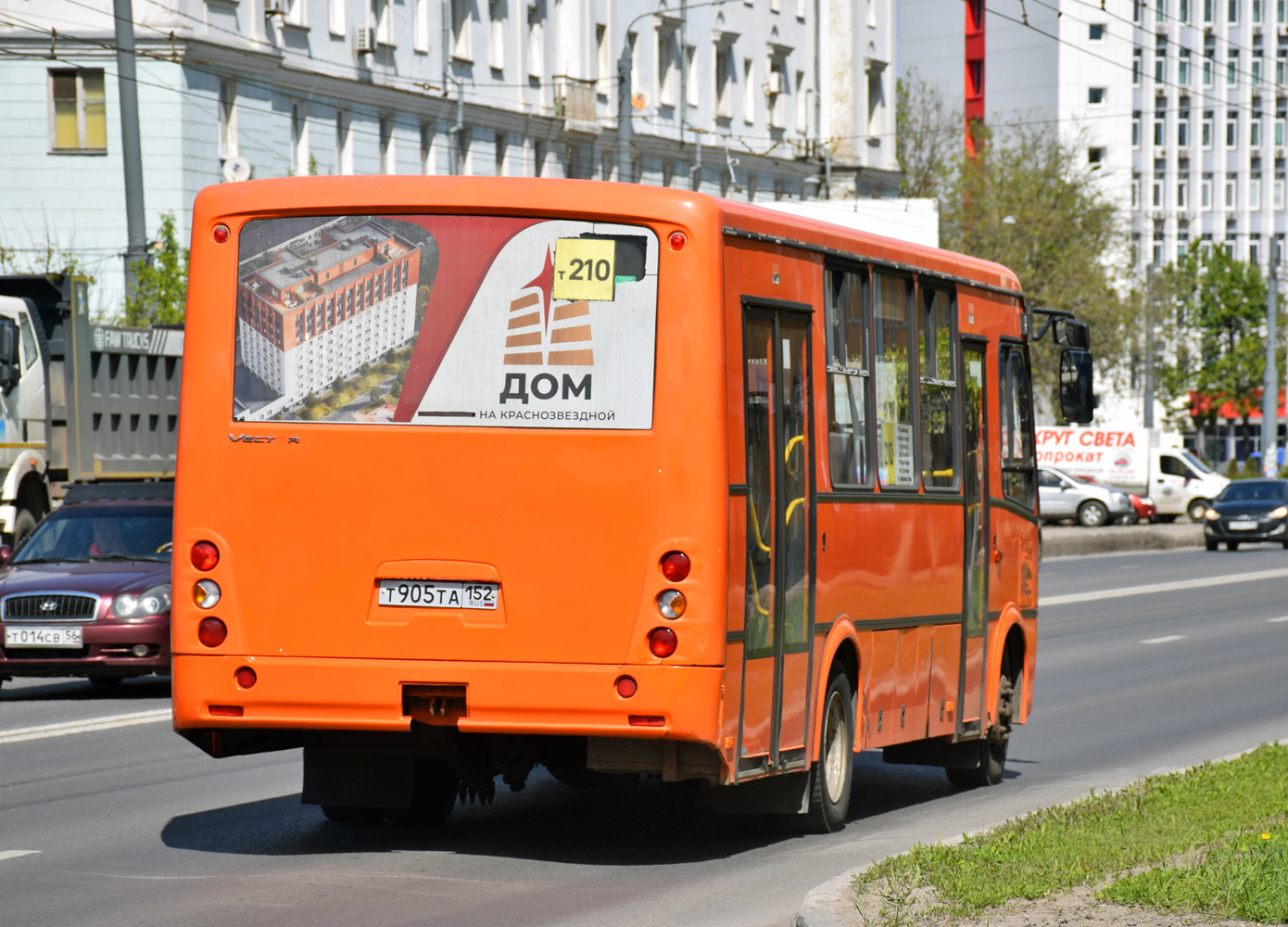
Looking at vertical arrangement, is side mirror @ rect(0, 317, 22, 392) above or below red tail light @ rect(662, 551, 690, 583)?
above

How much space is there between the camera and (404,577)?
8523 mm

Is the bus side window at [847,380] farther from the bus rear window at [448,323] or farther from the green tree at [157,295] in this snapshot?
the green tree at [157,295]

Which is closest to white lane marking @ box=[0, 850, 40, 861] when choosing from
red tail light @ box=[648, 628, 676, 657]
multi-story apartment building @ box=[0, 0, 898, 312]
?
red tail light @ box=[648, 628, 676, 657]

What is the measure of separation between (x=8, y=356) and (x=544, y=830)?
Answer: 1413 centimetres

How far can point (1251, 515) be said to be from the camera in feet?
151

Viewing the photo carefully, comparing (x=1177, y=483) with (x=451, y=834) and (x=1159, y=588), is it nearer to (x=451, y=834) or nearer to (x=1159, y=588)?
(x=1159, y=588)

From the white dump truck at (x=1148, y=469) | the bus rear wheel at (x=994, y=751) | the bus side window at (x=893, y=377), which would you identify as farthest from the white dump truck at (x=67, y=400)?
the white dump truck at (x=1148, y=469)

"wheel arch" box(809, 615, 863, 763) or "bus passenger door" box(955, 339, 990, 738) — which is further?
"bus passenger door" box(955, 339, 990, 738)

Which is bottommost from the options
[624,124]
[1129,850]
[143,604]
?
[1129,850]

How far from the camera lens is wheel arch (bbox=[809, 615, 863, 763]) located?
9.45 m

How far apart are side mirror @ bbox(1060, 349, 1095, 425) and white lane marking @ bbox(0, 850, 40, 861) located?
235 inches

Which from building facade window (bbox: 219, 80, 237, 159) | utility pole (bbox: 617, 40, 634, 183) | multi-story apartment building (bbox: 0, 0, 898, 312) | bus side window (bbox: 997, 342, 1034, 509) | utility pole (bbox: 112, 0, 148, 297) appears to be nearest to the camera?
bus side window (bbox: 997, 342, 1034, 509)

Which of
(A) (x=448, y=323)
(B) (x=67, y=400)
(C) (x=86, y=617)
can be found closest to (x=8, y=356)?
(B) (x=67, y=400)

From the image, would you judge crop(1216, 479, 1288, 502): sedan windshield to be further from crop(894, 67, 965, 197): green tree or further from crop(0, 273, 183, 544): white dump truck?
crop(894, 67, 965, 197): green tree
